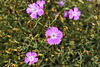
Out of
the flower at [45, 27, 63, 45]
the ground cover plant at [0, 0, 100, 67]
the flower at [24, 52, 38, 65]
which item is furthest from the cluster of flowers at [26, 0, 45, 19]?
the flower at [24, 52, 38, 65]

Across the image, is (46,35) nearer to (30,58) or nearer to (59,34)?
(59,34)

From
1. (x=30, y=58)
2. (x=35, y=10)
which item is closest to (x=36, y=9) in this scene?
(x=35, y=10)

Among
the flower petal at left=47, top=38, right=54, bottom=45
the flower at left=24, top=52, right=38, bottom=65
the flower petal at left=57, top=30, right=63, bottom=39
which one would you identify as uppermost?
the flower petal at left=57, top=30, right=63, bottom=39

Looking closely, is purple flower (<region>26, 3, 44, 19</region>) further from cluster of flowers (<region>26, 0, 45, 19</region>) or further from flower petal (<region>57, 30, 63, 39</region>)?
flower petal (<region>57, 30, 63, 39</region>)

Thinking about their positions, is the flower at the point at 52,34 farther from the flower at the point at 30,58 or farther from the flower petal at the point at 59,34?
the flower at the point at 30,58

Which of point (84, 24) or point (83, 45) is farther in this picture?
point (84, 24)

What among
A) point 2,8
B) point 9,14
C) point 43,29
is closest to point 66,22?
point 43,29

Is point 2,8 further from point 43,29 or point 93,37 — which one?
point 93,37

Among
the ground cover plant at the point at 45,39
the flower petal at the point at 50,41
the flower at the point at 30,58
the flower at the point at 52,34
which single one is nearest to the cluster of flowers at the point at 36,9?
the ground cover plant at the point at 45,39
